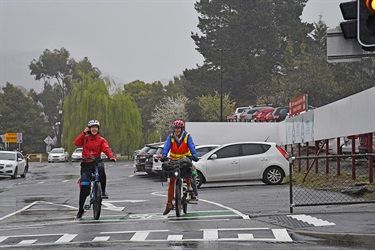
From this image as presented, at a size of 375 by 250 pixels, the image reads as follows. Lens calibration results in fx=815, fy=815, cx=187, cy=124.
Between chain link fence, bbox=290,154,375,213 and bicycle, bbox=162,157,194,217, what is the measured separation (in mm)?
1990

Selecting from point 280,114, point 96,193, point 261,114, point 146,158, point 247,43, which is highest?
point 247,43

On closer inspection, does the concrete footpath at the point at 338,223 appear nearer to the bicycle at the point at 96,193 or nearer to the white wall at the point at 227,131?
the bicycle at the point at 96,193

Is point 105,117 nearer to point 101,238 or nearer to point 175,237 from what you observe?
point 101,238

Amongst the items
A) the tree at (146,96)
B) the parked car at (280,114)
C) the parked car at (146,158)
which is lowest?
the parked car at (146,158)

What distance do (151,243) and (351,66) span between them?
76067 millimetres

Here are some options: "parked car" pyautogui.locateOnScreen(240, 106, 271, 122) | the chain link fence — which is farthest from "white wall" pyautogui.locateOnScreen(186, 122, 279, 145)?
the chain link fence

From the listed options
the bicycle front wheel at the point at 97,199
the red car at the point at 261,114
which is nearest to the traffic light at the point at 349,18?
the bicycle front wheel at the point at 97,199

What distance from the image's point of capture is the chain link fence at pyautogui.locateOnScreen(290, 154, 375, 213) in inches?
632

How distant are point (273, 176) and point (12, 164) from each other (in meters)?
17.3

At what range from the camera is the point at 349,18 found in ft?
34.4

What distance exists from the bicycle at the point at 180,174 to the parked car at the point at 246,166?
405 inches

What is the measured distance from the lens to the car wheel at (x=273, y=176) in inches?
1027

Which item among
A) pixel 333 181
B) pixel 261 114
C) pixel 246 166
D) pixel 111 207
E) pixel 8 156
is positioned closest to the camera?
pixel 333 181

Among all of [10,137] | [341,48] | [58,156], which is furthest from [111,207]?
[10,137]
